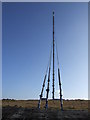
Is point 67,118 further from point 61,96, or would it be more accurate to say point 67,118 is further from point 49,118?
point 61,96

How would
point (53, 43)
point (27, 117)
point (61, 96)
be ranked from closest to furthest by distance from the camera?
point (27, 117), point (61, 96), point (53, 43)

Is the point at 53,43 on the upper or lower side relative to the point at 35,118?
upper

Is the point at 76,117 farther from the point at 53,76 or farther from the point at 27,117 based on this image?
the point at 53,76

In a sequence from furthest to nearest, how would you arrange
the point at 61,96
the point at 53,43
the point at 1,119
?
the point at 53,43
the point at 61,96
the point at 1,119

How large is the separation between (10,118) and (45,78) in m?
12.3

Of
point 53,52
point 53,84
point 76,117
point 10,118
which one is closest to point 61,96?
point 53,84

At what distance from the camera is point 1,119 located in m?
18.7

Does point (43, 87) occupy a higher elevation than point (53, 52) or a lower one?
lower

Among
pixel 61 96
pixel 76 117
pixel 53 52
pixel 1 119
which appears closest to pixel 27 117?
pixel 1 119

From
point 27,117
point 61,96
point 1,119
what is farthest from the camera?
point 61,96

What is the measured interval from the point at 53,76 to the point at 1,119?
46.3 feet

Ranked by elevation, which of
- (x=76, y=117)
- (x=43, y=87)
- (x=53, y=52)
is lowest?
(x=76, y=117)

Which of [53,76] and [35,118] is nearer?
[35,118]

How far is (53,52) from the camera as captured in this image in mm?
31672
